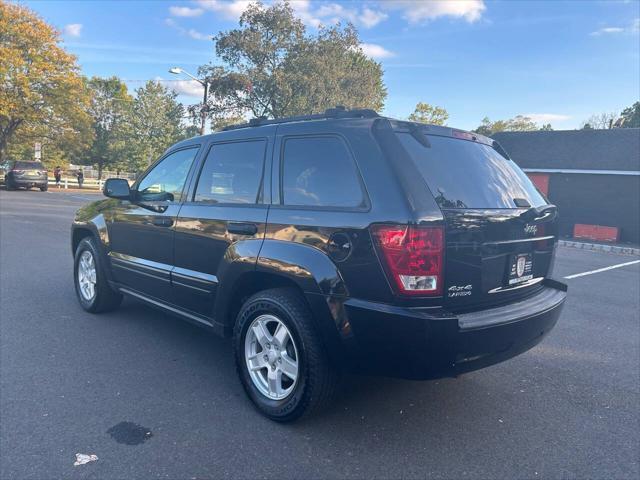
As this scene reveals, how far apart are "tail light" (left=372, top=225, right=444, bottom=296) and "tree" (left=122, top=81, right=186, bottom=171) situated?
4539 cm

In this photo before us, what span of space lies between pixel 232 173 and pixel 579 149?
79.5 feet

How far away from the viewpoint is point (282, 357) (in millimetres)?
3174

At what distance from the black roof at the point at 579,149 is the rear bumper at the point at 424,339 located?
2217cm

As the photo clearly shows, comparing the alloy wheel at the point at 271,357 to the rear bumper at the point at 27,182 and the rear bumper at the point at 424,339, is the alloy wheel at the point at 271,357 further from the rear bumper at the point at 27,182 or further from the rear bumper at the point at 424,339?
the rear bumper at the point at 27,182

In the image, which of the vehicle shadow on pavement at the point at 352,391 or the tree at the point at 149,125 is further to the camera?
the tree at the point at 149,125

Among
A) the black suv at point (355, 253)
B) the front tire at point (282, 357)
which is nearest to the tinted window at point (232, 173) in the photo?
the black suv at point (355, 253)

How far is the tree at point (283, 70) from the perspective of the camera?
1224 inches

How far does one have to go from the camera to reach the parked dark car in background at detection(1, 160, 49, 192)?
27672mm

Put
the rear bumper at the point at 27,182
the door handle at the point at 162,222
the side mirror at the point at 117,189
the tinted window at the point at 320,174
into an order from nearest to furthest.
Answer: the tinted window at the point at 320,174, the door handle at the point at 162,222, the side mirror at the point at 117,189, the rear bumper at the point at 27,182

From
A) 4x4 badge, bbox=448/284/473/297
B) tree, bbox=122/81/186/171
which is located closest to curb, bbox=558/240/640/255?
4x4 badge, bbox=448/284/473/297

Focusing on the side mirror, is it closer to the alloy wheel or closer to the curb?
the alloy wheel

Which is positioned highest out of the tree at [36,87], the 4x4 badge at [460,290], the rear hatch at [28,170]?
the tree at [36,87]

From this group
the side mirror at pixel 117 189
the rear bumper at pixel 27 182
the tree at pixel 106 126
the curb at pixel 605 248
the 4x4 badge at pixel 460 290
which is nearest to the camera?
the 4x4 badge at pixel 460 290

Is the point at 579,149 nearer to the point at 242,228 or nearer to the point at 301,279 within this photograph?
the point at 242,228
